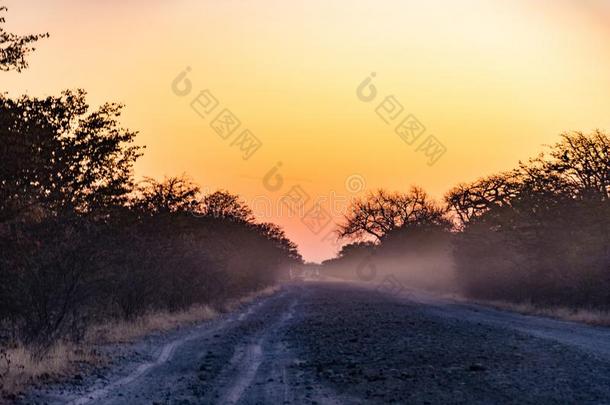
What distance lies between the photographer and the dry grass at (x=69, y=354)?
10.4 m

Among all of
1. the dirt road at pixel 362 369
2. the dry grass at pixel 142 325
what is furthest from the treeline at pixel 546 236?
the dry grass at pixel 142 325

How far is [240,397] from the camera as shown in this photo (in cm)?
941

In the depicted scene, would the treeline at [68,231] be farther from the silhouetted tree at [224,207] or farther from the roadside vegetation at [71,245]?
the silhouetted tree at [224,207]

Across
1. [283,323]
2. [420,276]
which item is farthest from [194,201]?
[420,276]

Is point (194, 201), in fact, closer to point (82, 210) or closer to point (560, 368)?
point (82, 210)

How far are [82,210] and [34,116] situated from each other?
2.80 m

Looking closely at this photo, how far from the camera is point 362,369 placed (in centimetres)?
1154

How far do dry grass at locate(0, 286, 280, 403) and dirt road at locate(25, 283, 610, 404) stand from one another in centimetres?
54

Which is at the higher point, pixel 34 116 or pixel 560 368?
pixel 34 116

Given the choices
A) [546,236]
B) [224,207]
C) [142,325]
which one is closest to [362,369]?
[142,325]

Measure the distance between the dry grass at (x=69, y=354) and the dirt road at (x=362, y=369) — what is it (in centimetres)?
54

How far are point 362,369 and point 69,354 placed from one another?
676cm

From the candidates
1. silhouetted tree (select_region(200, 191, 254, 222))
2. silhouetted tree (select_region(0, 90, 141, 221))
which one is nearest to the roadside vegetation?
silhouetted tree (select_region(0, 90, 141, 221))

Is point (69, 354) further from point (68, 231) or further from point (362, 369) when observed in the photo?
point (362, 369)
